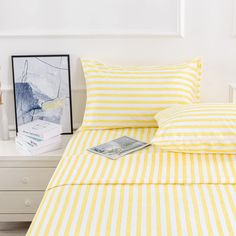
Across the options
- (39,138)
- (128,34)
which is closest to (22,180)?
(39,138)

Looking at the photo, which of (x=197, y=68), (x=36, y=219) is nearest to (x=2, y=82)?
(x=197, y=68)

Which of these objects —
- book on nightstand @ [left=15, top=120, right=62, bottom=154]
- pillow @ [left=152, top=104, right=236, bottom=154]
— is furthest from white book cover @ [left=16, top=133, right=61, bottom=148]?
pillow @ [left=152, top=104, right=236, bottom=154]

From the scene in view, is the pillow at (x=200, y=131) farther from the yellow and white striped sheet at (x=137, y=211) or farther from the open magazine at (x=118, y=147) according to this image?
the yellow and white striped sheet at (x=137, y=211)

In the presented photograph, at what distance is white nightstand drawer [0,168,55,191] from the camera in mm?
2621

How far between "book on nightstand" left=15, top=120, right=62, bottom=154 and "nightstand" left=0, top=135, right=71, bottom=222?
0.11ft

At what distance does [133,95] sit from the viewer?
2623 millimetres

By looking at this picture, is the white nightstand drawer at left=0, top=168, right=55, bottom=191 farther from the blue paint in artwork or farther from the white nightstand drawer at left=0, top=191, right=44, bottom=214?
the blue paint in artwork

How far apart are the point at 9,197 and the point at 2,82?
2.28ft

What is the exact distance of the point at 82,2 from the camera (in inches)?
110

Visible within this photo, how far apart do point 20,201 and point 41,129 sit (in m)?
0.40

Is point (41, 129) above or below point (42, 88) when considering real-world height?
below

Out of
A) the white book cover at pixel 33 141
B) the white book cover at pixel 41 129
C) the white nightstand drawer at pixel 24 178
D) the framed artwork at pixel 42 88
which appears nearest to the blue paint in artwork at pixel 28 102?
the framed artwork at pixel 42 88

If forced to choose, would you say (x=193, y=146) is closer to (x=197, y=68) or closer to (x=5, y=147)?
(x=197, y=68)

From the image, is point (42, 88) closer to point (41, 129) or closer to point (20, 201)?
point (41, 129)
